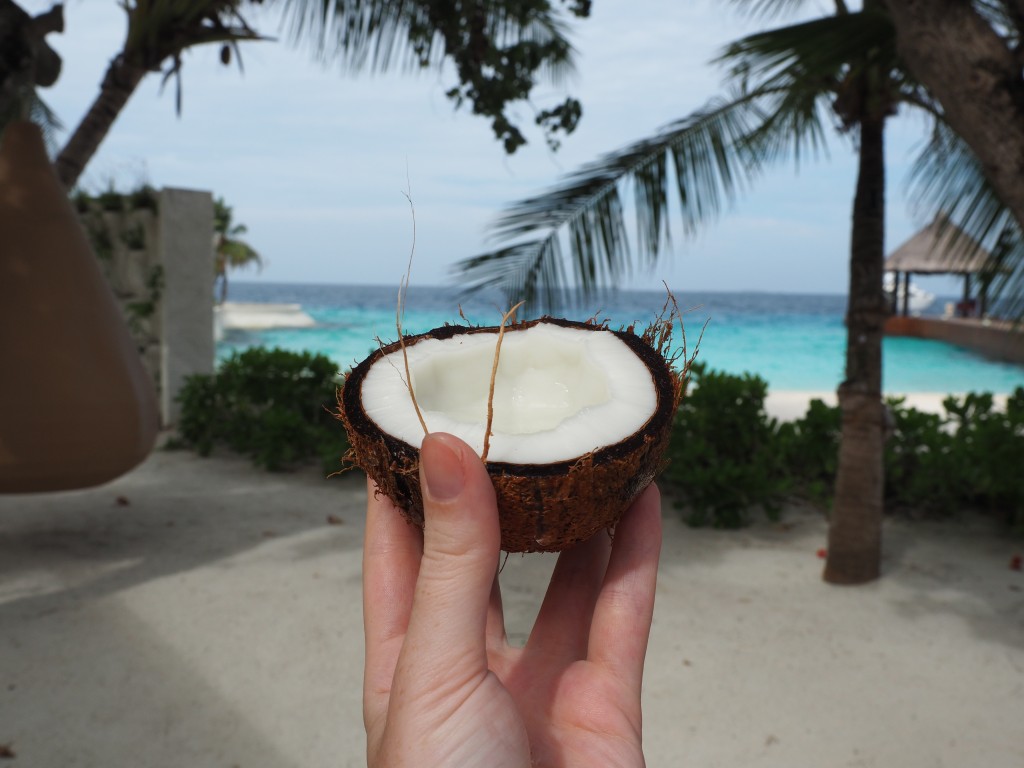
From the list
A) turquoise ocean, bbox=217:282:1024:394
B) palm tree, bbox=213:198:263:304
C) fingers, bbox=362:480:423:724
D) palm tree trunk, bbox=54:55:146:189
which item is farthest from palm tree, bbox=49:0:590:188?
palm tree, bbox=213:198:263:304

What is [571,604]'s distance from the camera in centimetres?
156

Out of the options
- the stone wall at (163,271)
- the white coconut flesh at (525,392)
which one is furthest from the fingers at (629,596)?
the stone wall at (163,271)

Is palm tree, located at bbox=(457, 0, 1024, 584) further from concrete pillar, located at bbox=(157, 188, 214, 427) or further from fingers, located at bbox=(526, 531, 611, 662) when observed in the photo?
concrete pillar, located at bbox=(157, 188, 214, 427)

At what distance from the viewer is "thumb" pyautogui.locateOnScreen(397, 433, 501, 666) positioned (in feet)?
3.46

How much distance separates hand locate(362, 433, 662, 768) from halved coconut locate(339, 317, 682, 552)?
0.11 metres

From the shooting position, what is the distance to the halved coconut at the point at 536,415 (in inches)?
46.3

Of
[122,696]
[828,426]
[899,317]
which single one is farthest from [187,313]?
[899,317]

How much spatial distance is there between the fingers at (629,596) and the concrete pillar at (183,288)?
649 cm

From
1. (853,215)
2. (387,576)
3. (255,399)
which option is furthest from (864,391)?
(255,399)

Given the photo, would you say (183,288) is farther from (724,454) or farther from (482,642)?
(482,642)

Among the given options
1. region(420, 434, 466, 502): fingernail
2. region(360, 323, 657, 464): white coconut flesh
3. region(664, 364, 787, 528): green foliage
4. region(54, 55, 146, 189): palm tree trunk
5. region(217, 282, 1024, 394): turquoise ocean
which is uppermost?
region(54, 55, 146, 189): palm tree trunk

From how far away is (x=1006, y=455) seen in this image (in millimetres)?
4648

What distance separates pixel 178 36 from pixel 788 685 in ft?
14.3

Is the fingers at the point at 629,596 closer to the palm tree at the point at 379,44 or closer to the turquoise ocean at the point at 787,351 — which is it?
the palm tree at the point at 379,44
